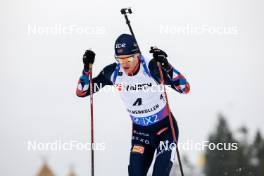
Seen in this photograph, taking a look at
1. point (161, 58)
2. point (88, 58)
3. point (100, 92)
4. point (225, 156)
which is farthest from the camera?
point (225, 156)

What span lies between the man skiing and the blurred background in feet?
20.0

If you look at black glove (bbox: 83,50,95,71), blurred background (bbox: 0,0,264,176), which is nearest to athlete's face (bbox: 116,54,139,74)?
black glove (bbox: 83,50,95,71)

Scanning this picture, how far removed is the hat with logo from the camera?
265 inches

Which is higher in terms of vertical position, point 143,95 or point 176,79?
point 176,79

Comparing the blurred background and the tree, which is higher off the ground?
the blurred background

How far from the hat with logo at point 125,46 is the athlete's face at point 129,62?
38 millimetres

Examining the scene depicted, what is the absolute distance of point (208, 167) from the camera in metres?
16.8

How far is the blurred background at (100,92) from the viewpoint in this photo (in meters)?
15.3

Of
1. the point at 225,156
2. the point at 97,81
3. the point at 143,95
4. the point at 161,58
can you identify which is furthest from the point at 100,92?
the point at 161,58

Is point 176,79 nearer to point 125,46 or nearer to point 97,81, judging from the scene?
point 125,46

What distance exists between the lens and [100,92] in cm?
1705

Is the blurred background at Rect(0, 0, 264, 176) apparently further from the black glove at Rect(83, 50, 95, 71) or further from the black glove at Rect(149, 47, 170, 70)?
the black glove at Rect(149, 47, 170, 70)

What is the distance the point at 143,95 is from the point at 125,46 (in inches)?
18.6

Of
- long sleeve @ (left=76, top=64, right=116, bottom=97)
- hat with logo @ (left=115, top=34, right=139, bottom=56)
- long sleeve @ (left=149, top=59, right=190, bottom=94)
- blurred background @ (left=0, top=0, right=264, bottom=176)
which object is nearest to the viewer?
long sleeve @ (left=149, top=59, right=190, bottom=94)
